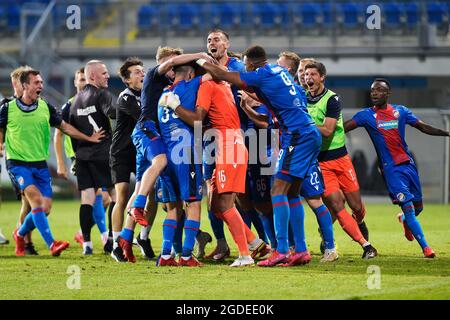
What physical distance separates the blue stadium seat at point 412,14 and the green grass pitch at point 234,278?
13.5m

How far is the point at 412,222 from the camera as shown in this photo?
1068 centimetres

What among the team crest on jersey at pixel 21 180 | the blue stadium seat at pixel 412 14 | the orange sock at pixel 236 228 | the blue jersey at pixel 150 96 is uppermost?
the blue stadium seat at pixel 412 14

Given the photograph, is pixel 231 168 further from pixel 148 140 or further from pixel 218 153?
pixel 148 140

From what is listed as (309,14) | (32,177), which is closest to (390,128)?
(32,177)

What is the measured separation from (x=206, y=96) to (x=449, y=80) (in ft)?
58.4

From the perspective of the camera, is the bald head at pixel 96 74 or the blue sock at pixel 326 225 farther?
the bald head at pixel 96 74

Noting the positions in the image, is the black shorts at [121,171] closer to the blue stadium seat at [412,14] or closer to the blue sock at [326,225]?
the blue sock at [326,225]

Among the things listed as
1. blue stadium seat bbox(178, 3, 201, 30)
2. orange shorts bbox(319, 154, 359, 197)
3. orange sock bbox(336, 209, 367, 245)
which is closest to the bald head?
orange shorts bbox(319, 154, 359, 197)

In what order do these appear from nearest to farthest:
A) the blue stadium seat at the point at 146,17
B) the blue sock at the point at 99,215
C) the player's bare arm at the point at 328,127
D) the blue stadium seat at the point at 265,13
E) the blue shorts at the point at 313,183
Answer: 1. the blue shorts at the point at 313,183
2. the player's bare arm at the point at 328,127
3. the blue sock at the point at 99,215
4. the blue stadium seat at the point at 265,13
5. the blue stadium seat at the point at 146,17

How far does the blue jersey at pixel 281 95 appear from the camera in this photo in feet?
30.7

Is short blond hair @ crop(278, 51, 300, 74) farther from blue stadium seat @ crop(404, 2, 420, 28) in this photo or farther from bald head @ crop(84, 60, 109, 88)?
blue stadium seat @ crop(404, 2, 420, 28)

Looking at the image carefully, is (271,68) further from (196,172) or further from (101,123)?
(101,123)

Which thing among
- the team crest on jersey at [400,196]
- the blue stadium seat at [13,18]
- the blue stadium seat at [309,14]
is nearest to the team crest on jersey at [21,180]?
the team crest on jersey at [400,196]

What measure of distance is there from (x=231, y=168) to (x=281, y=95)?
2.86ft
